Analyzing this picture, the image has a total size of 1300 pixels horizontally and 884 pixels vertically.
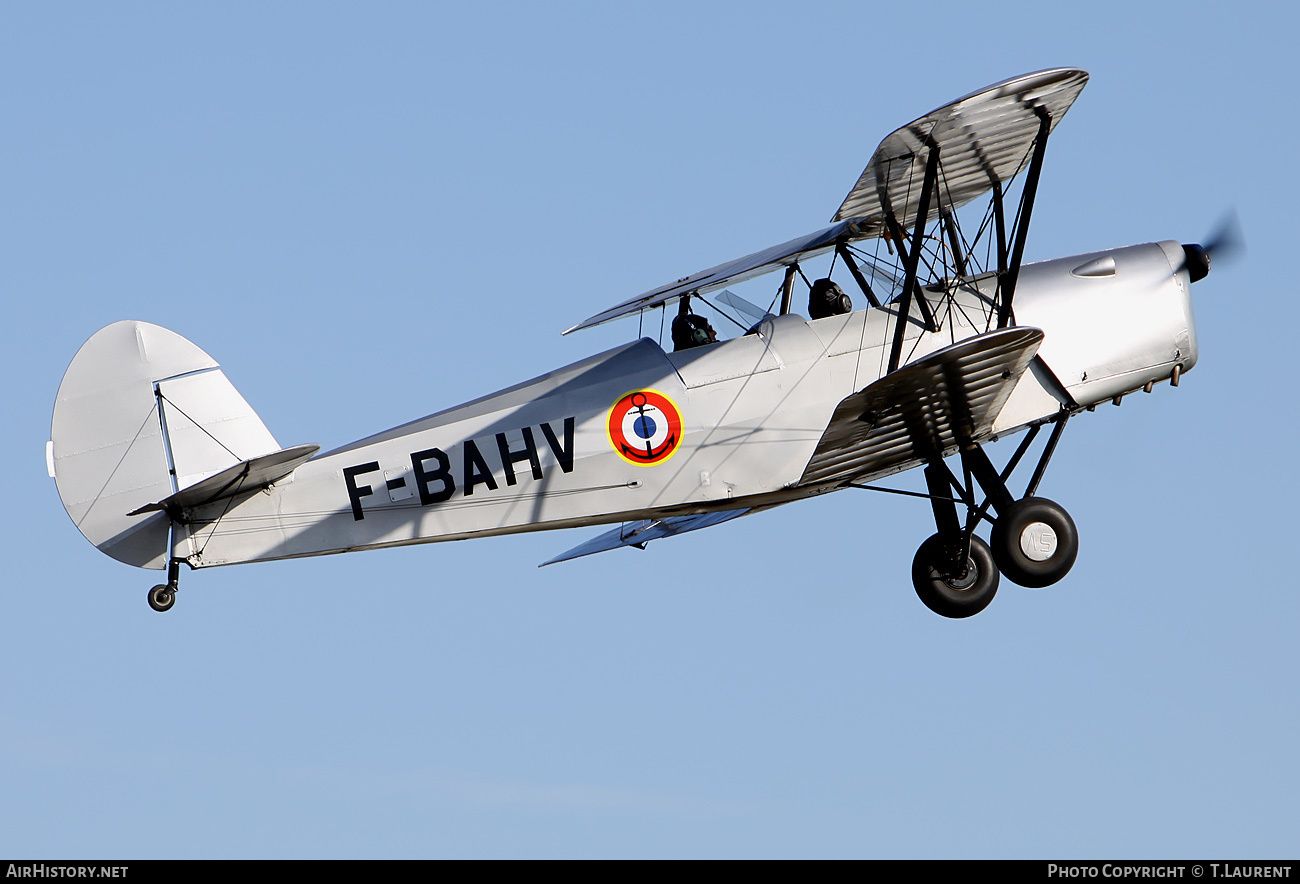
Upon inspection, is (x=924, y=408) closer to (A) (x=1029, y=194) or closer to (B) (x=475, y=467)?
(A) (x=1029, y=194)

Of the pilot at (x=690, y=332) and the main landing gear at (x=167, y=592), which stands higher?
the pilot at (x=690, y=332)

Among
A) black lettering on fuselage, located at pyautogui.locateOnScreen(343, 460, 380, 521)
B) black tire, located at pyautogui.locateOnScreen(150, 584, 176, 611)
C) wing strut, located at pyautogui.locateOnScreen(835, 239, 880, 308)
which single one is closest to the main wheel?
wing strut, located at pyautogui.locateOnScreen(835, 239, 880, 308)

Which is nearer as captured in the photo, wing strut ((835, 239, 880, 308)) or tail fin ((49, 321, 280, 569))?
tail fin ((49, 321, 280, 569))

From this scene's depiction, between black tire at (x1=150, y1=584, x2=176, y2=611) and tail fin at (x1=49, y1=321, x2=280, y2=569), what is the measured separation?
0.32 meters

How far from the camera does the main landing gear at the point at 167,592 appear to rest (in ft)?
33.1

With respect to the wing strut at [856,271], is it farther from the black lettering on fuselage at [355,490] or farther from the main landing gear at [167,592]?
the main landing gear at [167,592]

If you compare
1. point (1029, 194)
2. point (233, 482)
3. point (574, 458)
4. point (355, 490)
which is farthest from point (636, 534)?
point (1029, 194)

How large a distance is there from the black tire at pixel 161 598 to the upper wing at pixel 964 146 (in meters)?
5.55

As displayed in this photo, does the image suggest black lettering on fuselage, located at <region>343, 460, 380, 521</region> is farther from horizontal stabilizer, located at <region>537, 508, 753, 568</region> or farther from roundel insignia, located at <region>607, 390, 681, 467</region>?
horizontal stabilizer, located at <region>537, 508, 753, 568</region>

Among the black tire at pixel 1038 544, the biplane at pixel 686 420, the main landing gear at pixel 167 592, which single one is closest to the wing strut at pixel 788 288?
the biplane at pixel 686 420

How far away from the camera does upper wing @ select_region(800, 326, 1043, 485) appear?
9.41 meters

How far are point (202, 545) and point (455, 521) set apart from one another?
1.76 m
